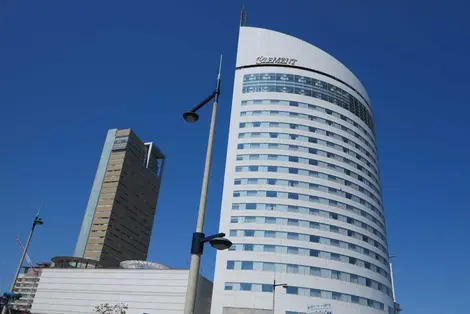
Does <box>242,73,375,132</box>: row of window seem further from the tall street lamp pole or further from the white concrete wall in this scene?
the tall street lamp pole

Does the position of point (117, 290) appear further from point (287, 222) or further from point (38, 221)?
point (38, 221)

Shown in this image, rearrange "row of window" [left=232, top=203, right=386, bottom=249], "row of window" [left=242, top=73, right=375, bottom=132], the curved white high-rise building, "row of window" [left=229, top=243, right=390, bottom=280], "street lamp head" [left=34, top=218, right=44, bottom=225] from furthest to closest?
"row of window" [left=242, top=73, right=375, bottom=132]
"row of window" [left=232, top=203, right=386, bottom=249]
"row of window" [left=229, top=243, right=390, bottom=280]
the curved white high-rise building
"street lamp head" [left=34, top=218, right=44, bottom=225]

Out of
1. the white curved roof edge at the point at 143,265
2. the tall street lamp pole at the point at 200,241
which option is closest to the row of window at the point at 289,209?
the white curved roof edge at the point at 143,265

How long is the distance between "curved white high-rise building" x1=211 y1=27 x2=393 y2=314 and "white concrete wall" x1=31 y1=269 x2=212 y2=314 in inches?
281

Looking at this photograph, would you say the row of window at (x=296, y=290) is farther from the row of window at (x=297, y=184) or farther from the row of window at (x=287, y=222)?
the row of window at (x=297, y=184)

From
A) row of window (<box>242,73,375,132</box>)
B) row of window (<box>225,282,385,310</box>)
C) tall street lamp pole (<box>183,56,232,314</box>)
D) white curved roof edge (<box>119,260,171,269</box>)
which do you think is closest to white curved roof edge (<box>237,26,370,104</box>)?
row of window (<box>242,73,375,132</box>)

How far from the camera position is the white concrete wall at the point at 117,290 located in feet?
236

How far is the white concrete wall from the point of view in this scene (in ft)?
236

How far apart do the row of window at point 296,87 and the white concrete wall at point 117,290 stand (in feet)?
152

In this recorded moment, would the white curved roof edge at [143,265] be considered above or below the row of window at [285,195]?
below

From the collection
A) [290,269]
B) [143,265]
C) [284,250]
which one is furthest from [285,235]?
[143,265]

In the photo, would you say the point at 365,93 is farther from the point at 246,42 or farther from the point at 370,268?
the point at 370,268

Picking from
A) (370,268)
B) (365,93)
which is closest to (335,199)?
(370,268)

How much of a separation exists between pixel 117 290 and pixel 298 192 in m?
41.3
